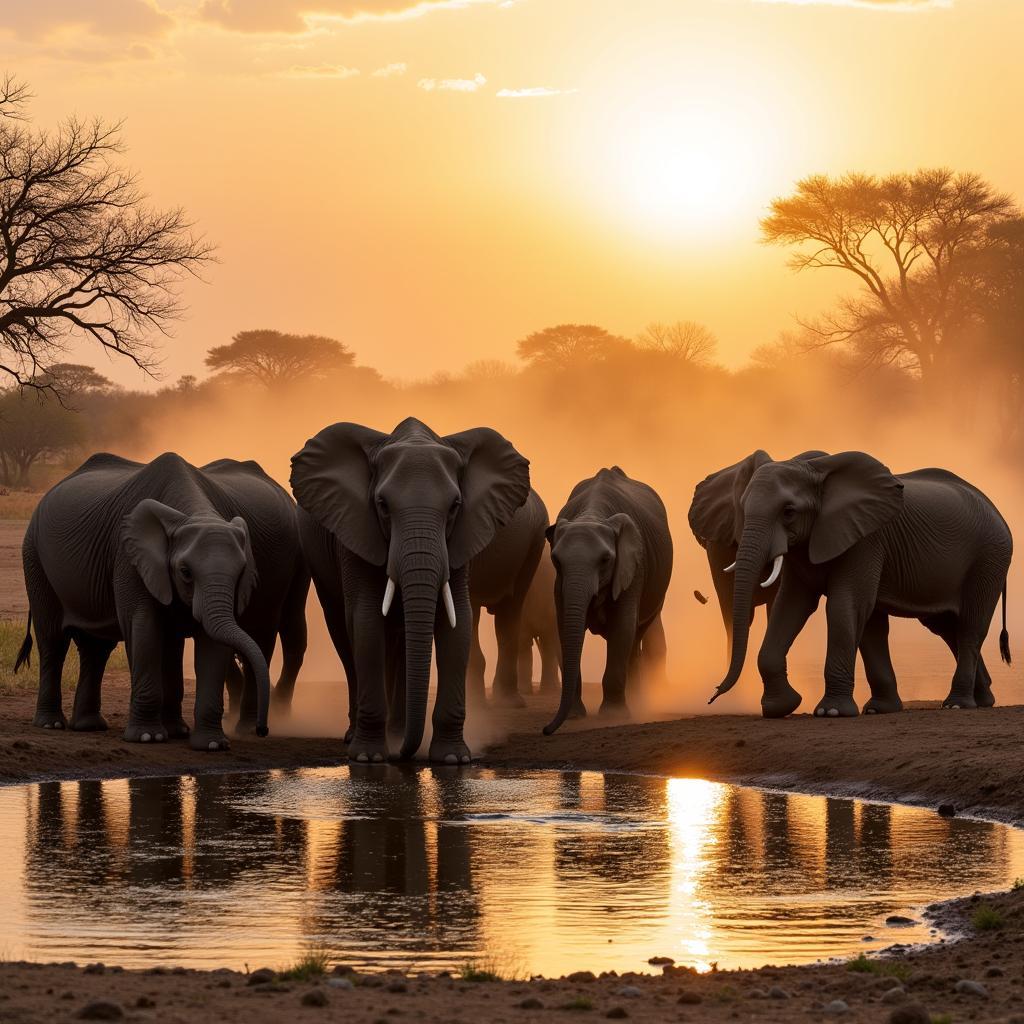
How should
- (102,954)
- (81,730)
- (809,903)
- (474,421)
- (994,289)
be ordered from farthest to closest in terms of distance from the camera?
(474,421), (994,289), (81,730), (809,903), (102,954)

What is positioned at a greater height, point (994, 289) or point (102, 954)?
point (994, 289)

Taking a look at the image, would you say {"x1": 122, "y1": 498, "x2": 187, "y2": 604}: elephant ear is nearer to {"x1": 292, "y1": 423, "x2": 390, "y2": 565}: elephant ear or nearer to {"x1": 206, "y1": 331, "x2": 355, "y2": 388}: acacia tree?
{"x1": 292, "y1": 423, "x2": 390, "y2": 565}: elephant ear

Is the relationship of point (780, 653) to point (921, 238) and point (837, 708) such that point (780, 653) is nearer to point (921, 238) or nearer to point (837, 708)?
point (837, 708)

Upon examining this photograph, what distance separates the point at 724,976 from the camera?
24.1ft

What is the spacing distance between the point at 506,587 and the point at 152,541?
441 cm

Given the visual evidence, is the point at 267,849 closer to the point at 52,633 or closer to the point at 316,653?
the point at 52,633

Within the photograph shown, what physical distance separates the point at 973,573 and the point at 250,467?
632 cm

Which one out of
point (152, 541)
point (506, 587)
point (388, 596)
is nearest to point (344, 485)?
point (388, 596)

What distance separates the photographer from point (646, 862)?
10.0 m

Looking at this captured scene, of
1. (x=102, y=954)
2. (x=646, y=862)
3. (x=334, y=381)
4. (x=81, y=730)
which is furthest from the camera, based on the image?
(x=334, y=381)

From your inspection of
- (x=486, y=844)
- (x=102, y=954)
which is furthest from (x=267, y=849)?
(x=102, y=954)

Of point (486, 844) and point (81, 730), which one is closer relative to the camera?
point (486, 844)

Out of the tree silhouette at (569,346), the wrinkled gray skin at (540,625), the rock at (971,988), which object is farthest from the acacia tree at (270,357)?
the rock at (971,988)

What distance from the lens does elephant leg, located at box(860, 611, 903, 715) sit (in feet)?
54.4
